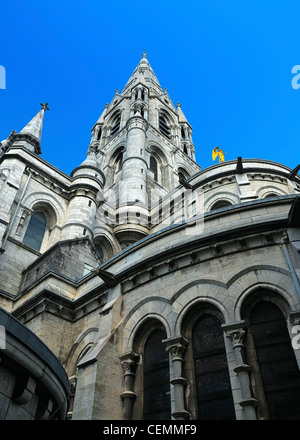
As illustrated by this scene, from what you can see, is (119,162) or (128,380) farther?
(119,162)

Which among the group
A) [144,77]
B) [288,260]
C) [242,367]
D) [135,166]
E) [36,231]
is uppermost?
[144,77]

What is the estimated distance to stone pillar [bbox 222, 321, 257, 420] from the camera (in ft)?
22.9

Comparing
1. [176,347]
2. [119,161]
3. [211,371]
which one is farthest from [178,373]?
[119,161]

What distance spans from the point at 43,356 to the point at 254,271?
5.86m

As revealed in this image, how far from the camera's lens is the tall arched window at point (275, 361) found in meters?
7.01

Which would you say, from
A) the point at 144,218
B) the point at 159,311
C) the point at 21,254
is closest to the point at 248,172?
the point at 144,218

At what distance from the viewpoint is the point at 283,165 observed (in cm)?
2025

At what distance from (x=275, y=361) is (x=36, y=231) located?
56.7 ft

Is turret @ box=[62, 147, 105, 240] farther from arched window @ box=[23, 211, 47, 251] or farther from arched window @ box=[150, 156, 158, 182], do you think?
arched window @ box=[150, 156, 158, 182]

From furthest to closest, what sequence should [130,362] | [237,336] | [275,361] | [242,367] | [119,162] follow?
[119,162] → [130,362] → [237,336] → [275,361] → [242,367]

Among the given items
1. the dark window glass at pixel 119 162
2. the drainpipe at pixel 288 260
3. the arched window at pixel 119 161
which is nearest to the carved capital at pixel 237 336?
the drainpipe at pixel 288 260

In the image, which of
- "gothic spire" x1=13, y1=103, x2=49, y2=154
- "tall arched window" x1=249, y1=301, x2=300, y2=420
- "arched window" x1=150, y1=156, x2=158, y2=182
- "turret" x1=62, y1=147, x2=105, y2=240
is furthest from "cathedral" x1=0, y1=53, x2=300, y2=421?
"arched window" x1=150, y1=156, x2=158, y2=182

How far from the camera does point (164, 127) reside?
155ft

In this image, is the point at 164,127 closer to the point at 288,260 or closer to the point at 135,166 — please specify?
the point at 135,166
